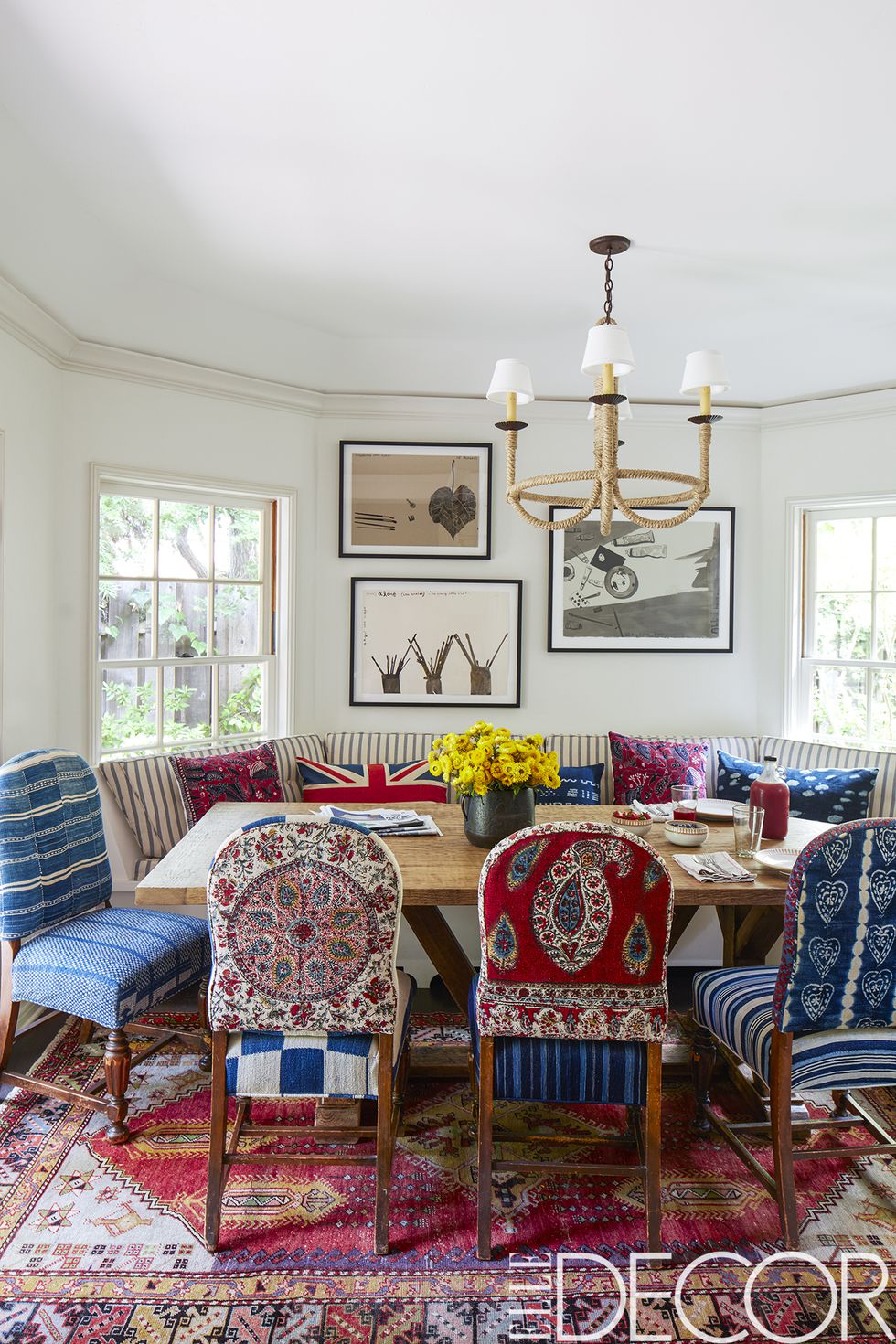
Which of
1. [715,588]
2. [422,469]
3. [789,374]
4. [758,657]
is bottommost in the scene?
[758,657]

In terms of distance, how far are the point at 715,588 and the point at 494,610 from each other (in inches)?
43.9

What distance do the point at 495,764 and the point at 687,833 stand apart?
0.64 metres

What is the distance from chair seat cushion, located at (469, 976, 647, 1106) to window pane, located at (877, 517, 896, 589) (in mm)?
2947

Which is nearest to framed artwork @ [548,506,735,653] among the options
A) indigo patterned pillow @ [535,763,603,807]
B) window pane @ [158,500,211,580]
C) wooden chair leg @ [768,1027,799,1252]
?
indigo patterned pillow @ [535,763,603,807]

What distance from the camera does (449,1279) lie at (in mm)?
1884

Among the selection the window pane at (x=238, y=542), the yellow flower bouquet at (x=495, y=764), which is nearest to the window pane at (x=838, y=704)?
the yellow flower bouquet at (x=495, y=764)

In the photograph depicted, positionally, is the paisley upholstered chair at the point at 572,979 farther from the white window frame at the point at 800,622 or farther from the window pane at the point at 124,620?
the white window frame at the point at 800,622

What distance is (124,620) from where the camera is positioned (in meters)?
3.69

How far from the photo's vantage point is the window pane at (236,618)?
13.1 feet

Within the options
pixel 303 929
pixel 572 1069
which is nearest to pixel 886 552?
pixel 572 1069

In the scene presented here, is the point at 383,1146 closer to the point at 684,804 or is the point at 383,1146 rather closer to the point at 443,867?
the point at 443,867

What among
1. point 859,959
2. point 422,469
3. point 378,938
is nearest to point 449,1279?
point 378,938

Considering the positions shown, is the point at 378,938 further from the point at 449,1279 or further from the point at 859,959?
the point at 859,959

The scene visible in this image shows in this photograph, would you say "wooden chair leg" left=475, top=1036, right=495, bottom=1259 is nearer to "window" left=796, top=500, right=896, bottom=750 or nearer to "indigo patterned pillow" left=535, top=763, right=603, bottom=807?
"indigo patterned pillow" left=535, top=763, right=603, bottom=807
